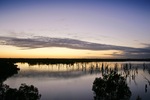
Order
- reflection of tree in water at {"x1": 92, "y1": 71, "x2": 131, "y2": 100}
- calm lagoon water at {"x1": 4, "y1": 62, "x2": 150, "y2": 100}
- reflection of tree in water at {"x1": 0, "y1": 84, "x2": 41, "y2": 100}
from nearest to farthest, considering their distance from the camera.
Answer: reflection of tree in water at {"x1": 0, "y1": 84, "x2": 41, "y2": 100} < reflection of tree in water at {"x1": 92, "y1": 71, "x2": 131, "y2": 100} < calm lagoon water at {"x1": 4, "y1": 62, "x2": 150, "y2": 100}

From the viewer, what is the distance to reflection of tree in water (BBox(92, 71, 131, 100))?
2319 centimetres

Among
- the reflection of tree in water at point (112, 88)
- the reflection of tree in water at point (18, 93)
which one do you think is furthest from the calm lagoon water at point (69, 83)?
the reflection of tree in water at point (18, 93)

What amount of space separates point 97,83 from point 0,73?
165 ft

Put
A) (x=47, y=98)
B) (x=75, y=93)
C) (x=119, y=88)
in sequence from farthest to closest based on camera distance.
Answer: (x=75, y=93)
(x=47, y=98)
(x=119, y=88)

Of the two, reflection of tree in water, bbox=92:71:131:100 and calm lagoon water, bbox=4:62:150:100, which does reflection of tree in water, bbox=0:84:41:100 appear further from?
calm lagoon water, bbox=4:62:150:100

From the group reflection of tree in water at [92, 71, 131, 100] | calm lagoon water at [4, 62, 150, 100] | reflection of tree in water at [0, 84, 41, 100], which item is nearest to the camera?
A: reflection of tree in water at [0, 84, 41, 100]

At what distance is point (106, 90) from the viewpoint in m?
23.7

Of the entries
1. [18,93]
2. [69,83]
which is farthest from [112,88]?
[69,83]

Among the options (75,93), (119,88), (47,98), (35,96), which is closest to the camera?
(35,96)

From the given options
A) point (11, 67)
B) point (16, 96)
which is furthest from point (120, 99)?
point (11, 67)

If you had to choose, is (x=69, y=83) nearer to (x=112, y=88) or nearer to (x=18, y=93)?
(x=112, y=88)

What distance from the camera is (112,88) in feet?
76.4

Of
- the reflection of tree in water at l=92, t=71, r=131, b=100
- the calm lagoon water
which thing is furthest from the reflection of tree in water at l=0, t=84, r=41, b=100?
the calm lagoon water

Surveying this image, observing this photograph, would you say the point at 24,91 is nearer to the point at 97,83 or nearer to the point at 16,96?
the point at 16,96
